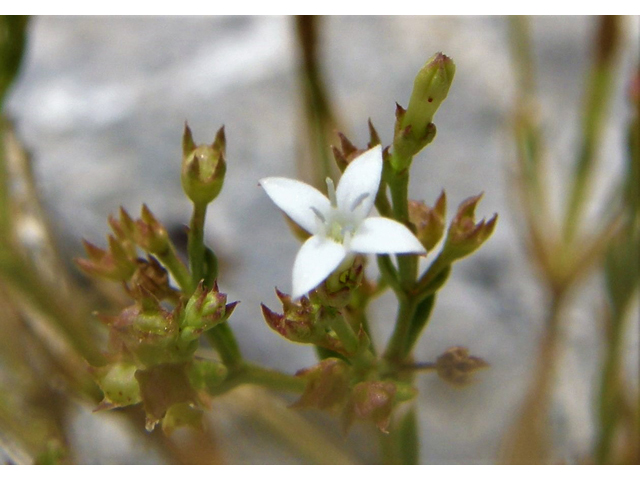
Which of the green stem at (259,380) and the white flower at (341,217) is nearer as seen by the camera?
the white flower at (341,217)

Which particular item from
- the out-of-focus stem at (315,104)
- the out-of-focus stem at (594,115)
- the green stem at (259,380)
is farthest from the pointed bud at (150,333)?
the out-of-focus stem at (594,115)

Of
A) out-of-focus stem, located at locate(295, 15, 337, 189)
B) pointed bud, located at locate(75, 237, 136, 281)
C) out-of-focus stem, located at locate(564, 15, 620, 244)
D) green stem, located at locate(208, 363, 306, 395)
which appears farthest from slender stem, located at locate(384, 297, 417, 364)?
out-of-focus stem, located at locate(564, 15, 620, 244)

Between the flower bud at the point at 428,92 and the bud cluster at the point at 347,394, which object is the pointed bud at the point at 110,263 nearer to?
the bud cluster at the point at 347,394

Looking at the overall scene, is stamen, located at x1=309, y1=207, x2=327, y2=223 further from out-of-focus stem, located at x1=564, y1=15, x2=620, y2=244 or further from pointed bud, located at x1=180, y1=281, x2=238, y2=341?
out-of-focus stem, located at x1=564, y1=15, x2=620, y2=244

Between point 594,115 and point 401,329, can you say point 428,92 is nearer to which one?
point 401,329

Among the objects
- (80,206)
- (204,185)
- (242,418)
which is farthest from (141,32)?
(204,185)

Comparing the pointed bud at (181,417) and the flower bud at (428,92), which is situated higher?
the flower bud at (428,92)

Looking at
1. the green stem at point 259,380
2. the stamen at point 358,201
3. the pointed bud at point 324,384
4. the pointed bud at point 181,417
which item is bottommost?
the pointed bud at point 181,417
